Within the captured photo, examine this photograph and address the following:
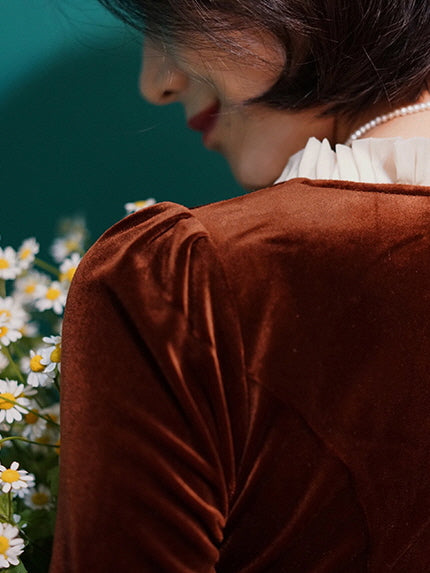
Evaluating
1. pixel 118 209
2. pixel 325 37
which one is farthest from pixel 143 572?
pixel 118 209

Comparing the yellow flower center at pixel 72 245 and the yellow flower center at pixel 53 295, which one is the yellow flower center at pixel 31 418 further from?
the yellow flower center at pixel 72 245

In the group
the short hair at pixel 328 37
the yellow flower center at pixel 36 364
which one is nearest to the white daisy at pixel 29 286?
the yellow flower center at pixel 36 364

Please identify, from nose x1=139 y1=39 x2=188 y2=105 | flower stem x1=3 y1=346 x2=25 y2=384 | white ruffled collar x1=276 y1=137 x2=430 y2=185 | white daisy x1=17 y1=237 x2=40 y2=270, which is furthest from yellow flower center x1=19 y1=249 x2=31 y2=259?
white ruffled collar x1=276 y1=137 x2=430 y2=185

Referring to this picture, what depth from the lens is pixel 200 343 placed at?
51 centimetres

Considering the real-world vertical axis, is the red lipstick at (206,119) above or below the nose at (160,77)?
below

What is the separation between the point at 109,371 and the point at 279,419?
0.14 meters

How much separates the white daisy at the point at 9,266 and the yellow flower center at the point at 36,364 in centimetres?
14

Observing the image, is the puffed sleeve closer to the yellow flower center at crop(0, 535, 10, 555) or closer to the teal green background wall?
the yellow flower center at crop(0, 535, 10, 555)

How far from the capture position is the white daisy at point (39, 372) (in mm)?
688

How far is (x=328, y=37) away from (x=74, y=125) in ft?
1.59

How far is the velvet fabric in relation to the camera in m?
0.51

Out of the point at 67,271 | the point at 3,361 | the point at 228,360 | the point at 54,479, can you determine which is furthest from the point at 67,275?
the point at 228,360

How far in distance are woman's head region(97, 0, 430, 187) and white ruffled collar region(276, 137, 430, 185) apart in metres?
0.07

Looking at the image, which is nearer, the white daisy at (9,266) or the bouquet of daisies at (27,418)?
the bouquet of daisies at (27,418)
